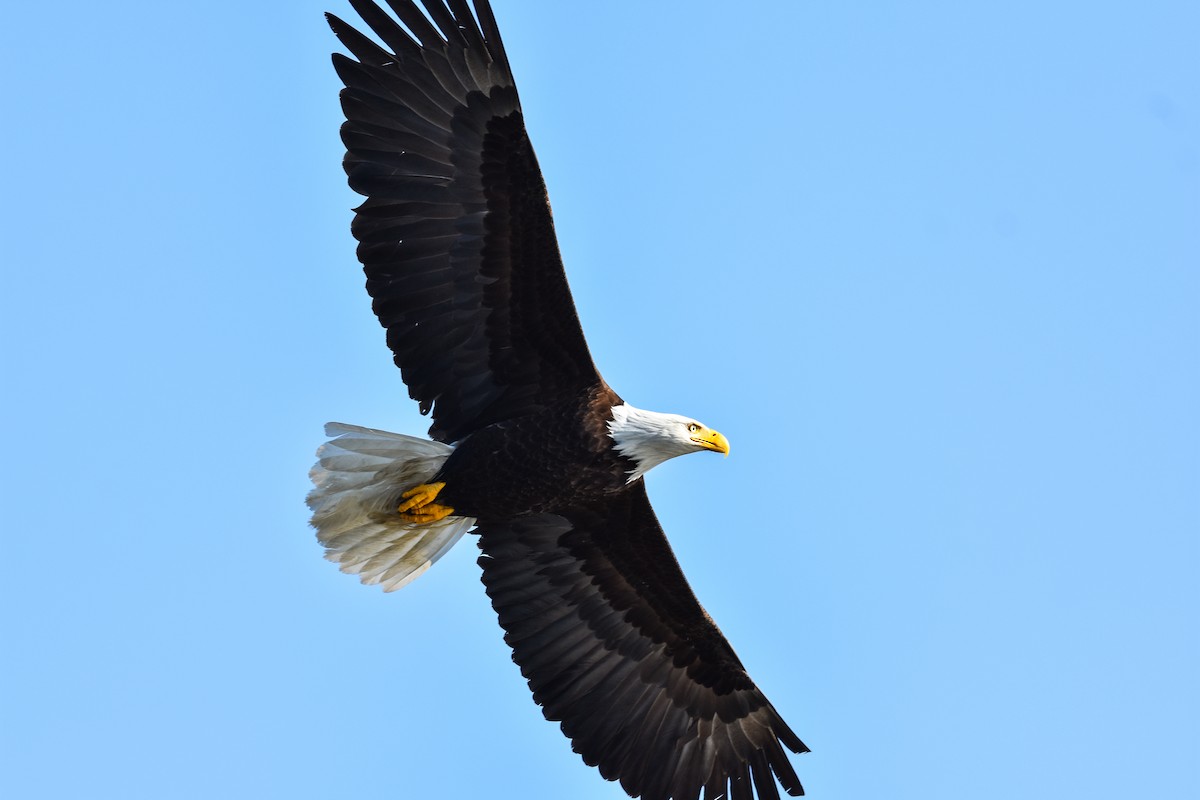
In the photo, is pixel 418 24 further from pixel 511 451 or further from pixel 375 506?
pixel 375 506

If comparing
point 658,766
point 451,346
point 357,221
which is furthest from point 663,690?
point 357,221

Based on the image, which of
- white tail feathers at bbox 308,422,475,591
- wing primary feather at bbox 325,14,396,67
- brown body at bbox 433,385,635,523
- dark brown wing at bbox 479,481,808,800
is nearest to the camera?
wing primary feather at bbox 325,14,396,67

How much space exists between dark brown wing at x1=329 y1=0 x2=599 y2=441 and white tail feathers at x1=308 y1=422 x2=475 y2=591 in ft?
1.28

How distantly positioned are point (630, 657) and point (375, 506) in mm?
1949

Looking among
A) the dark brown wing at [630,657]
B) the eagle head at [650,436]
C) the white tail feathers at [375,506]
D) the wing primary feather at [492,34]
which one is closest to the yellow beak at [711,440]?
the eagle head at [650,436]

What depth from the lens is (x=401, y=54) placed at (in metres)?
10.1

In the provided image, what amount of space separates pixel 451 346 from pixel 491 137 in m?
1.26

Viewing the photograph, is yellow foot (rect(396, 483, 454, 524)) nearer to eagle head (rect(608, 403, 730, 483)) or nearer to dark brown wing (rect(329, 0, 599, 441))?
dark brown wing (rect(329, 0, 599, 441))

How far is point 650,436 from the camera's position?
10539 millimetres

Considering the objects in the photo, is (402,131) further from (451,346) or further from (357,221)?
(451,346)

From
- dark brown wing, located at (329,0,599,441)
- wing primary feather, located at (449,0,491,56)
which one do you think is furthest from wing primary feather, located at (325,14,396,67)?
wing primary feather, located at (449,0,491,56)

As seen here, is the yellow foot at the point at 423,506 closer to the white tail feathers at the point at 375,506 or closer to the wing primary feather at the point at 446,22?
the white tail feathers at the point at 375,506

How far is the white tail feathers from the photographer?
35.1 ft

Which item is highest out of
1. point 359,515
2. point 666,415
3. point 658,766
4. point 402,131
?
point 402,131
